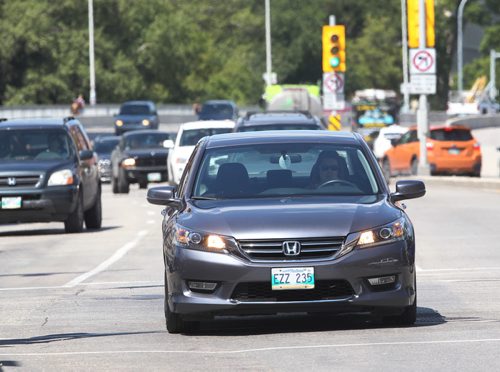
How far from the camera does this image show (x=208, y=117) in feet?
239

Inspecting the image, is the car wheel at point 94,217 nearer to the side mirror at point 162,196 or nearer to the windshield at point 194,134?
the windshield at point 194,134

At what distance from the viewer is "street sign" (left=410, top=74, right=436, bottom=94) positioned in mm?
44188

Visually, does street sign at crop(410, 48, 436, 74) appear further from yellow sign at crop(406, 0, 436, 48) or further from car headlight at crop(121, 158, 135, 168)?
car headlight at crop(121, 158, 135, 168)

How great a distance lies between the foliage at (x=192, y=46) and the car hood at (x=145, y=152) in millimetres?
52373

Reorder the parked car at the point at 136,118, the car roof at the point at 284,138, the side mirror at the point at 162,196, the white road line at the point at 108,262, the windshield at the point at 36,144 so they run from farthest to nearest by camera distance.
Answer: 1. the parked car at the point at 136,118
2. the windshield at the point at 36,144
3. the white road line at the point at 108,262
4. the car roof at the point at 284,138
5. the side mirror at the point at 162,196

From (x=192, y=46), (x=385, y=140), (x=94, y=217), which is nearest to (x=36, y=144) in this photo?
(x=94, y=217)

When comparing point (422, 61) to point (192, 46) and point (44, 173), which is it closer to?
point (44, 173)

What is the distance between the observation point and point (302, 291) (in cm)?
1183

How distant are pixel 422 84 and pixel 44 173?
1963cm

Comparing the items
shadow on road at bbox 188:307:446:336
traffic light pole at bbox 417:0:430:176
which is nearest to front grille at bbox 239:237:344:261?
shadow on road at bbox 188:307:446:336

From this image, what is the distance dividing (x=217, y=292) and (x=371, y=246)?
1.10 meters

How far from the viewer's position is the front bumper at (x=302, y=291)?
11.7 meters

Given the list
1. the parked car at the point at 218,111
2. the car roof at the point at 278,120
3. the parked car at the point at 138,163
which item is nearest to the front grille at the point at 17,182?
the car roof at the point at 278,120

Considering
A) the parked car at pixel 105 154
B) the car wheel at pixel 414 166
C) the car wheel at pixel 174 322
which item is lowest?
the parked car at pixel 105 154
